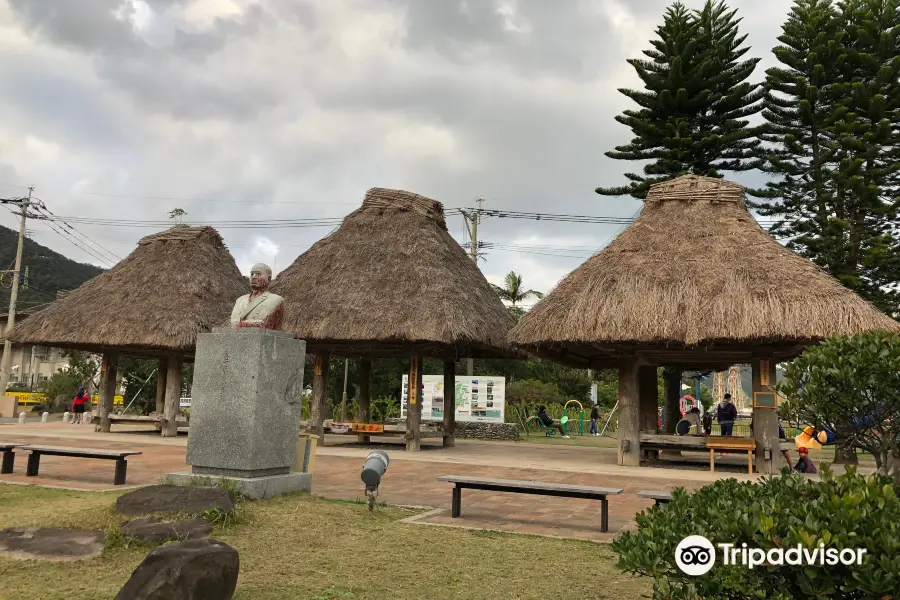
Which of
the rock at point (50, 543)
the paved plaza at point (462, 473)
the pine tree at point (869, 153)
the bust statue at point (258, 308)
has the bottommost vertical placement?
the paved plaza at point (462, 473)

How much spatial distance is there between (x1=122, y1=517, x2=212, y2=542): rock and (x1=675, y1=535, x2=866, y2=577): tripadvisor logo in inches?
154

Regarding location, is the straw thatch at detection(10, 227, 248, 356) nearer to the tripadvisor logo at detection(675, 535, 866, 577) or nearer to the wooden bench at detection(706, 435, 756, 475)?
the wooden bench at detection(706, 435, 756, 475)

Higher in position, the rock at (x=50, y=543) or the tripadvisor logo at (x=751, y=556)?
the tripadvisor logo at (x=751, y=556)

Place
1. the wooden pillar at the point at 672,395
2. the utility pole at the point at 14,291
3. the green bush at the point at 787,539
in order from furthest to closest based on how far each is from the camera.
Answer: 1. the utility pole at the point at 14,291
2. the wooden pillar at the point at 672,395
3. the green bush at the point at 787,539

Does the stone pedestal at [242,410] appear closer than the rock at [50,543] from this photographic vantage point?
No

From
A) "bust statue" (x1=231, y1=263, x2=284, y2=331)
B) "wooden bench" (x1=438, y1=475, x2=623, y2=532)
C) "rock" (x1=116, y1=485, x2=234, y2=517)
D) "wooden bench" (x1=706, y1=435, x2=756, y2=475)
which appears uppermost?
"bust statue" (x1=231, y1=263, x2=284, y2=331)

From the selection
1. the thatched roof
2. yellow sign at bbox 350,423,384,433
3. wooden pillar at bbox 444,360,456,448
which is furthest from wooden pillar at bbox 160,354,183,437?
the thatched roof

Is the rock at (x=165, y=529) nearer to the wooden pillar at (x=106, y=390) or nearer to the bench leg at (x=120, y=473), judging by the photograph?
the bench leg at (x=120, y=473)

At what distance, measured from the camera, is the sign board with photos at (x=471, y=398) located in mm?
19094

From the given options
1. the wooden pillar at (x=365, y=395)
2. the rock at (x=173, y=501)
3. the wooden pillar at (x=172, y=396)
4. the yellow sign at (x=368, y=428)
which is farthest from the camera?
the wooden pillar at (x=365, y=395)

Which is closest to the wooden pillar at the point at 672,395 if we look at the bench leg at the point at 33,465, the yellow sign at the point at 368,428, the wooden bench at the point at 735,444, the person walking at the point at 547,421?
the person walking at the point at 547,421

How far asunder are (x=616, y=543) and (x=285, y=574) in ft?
8.65

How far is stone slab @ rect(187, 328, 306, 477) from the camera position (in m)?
6.80

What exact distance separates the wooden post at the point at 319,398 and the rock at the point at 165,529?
9.78 metres
